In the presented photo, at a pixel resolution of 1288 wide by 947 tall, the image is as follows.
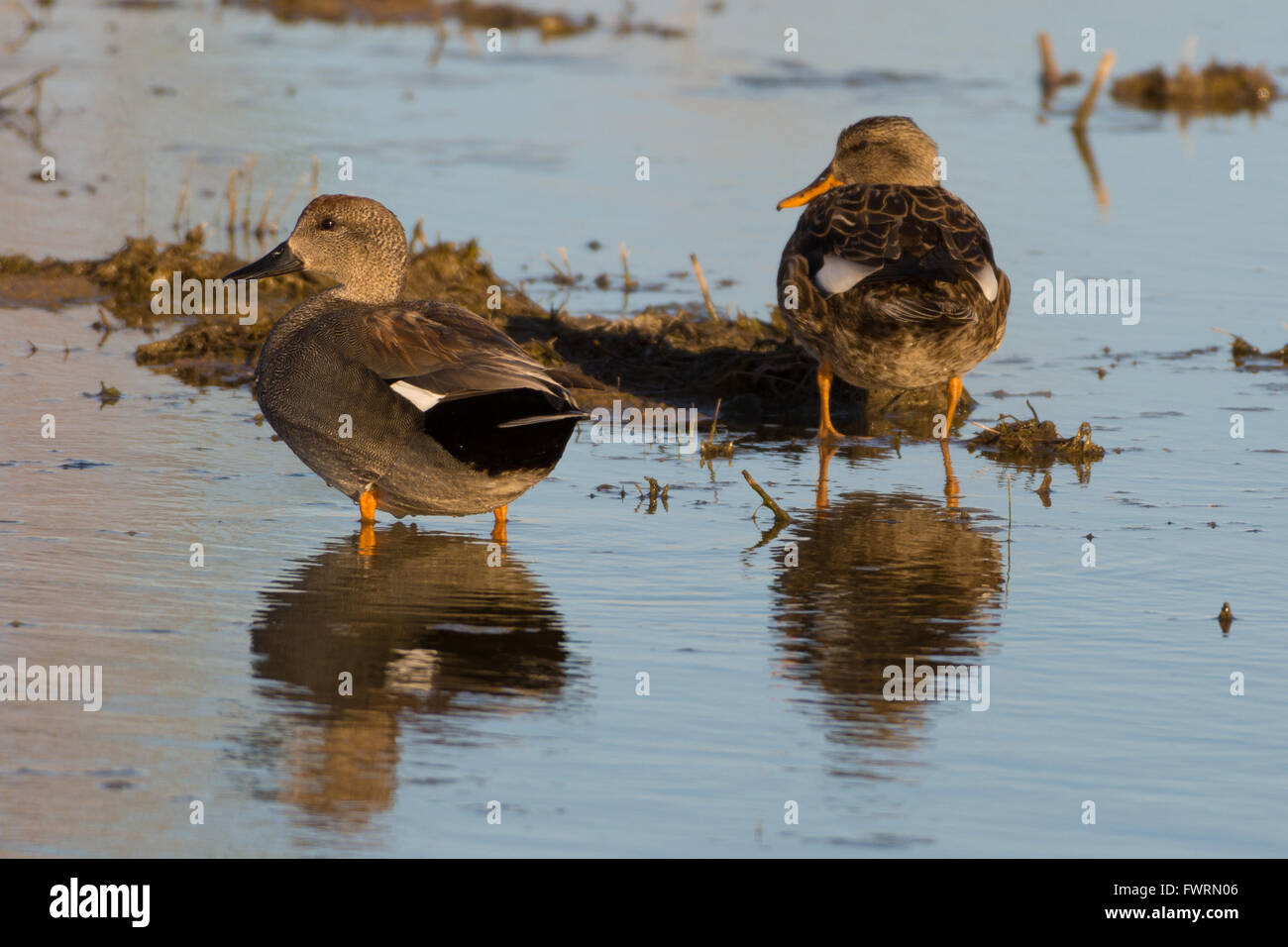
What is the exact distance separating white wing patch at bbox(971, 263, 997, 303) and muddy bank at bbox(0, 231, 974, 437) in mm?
1026

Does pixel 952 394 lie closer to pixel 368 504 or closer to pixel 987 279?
pixel 987 279

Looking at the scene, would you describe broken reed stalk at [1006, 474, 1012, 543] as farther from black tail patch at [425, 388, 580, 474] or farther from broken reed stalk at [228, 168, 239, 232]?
broken reed stalk at [228, 168, 239, 232]

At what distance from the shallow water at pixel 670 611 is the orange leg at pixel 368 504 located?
5.2 inches

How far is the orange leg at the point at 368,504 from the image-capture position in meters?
6.84

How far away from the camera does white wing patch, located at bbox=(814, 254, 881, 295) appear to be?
311 inches

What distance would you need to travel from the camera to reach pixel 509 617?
5.95 m

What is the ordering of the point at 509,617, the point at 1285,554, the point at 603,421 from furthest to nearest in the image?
the point at 603,421 < the point at 1285,554 < the point at 509,617

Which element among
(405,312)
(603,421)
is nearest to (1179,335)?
(603,421)

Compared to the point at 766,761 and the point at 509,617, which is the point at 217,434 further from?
the point at 766,761

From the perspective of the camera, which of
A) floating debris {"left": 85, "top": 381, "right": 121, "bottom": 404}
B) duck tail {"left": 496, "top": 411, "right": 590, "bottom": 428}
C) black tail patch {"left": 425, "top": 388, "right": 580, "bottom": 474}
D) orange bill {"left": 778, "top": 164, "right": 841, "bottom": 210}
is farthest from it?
orange bill {"left": 778, "top": 164, "right": 841, "bottom": 210}

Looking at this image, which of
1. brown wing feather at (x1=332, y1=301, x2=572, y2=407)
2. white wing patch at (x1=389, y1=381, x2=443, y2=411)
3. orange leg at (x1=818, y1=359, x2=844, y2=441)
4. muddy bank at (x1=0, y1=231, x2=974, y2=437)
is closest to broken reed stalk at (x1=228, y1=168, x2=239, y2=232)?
muddy bank at (x1=0, y1=231, x2=974, y2=437)

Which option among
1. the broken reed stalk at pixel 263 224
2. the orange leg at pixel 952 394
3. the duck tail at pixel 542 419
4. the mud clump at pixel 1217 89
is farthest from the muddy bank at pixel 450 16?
the duck tail at pixel 542 419

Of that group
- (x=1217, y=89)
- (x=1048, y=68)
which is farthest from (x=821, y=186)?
(x=1217, y=89)
